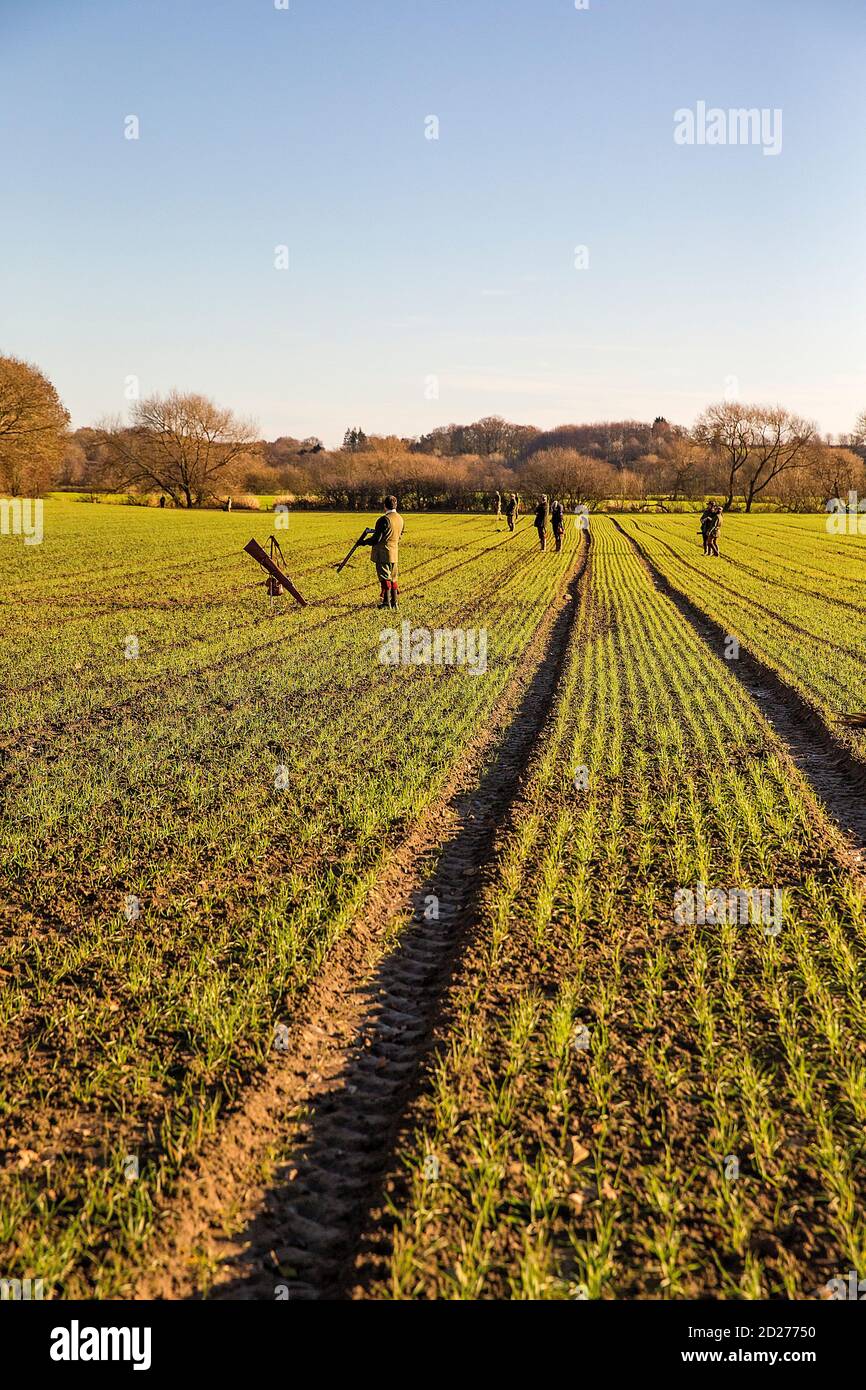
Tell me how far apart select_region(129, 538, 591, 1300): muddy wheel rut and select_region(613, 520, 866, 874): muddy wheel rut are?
3714 mm

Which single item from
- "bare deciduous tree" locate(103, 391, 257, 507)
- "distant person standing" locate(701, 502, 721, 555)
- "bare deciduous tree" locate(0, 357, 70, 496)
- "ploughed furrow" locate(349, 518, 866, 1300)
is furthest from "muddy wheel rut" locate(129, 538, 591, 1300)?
"bare deciduous tree" locate(103, 391, 257, 507)

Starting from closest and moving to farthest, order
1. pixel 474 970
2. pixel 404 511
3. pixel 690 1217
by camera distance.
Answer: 1. pixel 690 1217
2. pixel 474 970
3. pixel 404 511

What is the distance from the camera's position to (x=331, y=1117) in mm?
4363

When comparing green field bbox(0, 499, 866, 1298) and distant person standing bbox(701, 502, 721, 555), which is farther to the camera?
distant person standing bbox(701, 502, 721, 555)

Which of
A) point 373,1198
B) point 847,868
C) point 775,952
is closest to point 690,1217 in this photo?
point 373,1198

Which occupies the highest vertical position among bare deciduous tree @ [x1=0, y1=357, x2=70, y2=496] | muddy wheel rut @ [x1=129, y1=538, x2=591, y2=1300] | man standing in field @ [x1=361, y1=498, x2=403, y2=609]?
bare deciduous tree @ [x1=0, y1=357, x2=70, y2=496]

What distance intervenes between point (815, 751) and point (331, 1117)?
894 cm

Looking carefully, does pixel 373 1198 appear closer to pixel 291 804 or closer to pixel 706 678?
pixel 291 804

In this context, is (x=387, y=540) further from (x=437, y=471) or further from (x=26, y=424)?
(x=437, y=471)

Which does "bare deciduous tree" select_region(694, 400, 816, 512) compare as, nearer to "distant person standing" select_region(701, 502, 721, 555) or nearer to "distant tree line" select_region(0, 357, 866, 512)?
"distant tree line" select_region(0, 357, 866, 512)

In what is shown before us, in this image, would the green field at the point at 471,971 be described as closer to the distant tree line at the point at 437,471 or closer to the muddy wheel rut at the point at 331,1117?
the muddy wheel rut at the point at 331,1117

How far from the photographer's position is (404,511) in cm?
8319

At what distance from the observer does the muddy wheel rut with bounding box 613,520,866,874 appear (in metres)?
8.56

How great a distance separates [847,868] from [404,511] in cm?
7857
